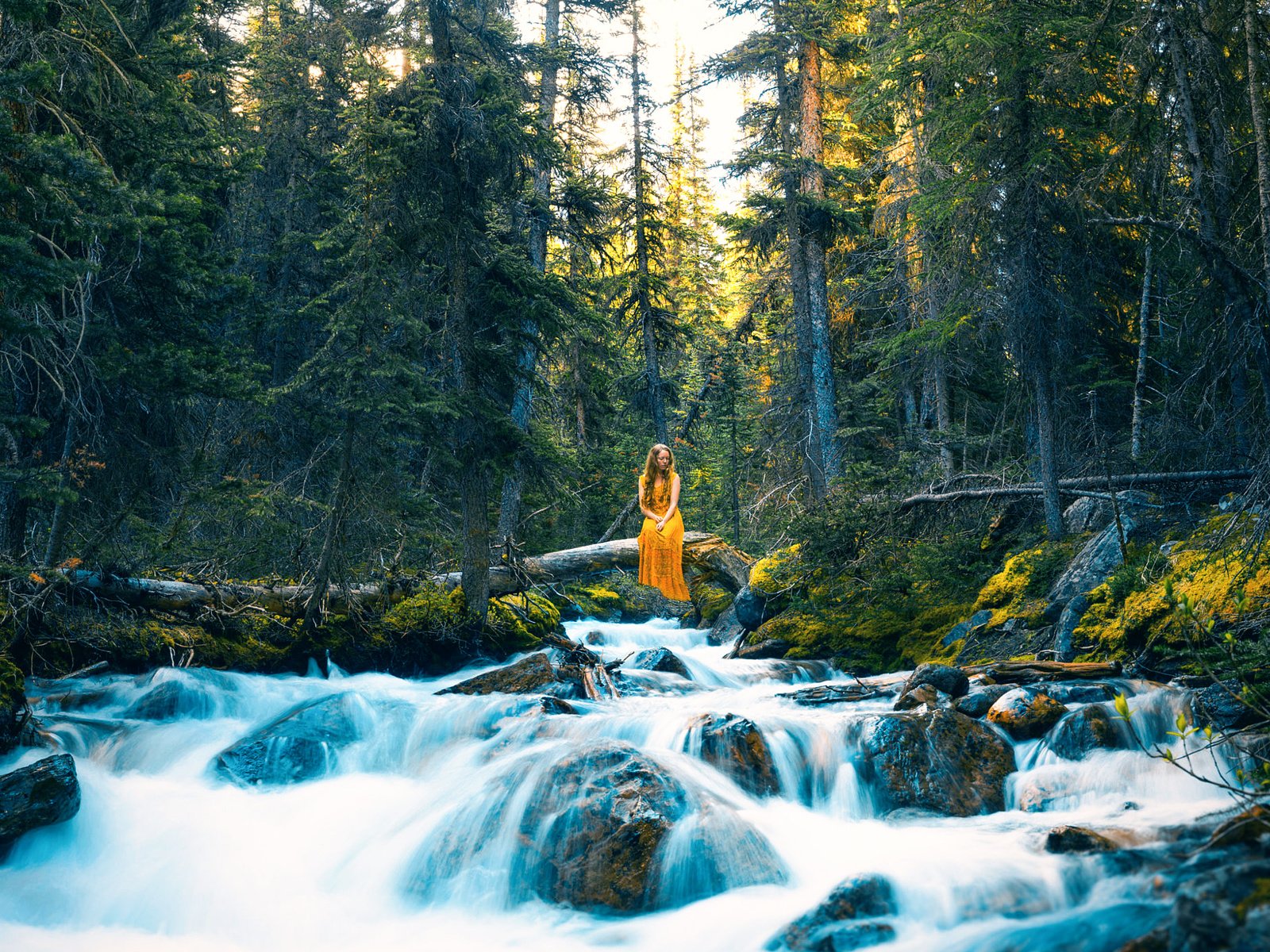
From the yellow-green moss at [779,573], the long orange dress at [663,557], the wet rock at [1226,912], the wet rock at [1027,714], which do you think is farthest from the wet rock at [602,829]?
the yellow-green moss at [779,573]

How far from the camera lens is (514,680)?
10.3 m

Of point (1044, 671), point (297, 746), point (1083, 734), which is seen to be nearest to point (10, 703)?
point (297, 746)

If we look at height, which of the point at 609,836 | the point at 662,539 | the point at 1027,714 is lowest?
the point at 609,836

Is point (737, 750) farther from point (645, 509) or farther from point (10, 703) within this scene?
point (10, 703)

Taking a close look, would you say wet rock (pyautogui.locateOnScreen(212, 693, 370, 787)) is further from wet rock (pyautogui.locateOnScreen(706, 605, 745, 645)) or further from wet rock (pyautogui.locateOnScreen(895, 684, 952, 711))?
wet rock (pyautogui.locateOnScreen(706, 605, 745, 645))

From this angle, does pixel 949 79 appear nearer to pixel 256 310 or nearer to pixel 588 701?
pixel 588 701

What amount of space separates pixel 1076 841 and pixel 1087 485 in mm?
7169

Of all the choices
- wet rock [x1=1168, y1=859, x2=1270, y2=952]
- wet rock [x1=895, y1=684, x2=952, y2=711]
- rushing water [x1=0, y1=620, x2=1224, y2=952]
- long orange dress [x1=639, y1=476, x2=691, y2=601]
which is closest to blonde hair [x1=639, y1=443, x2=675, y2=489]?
long orange dress [x1=639, y1=476, x2=691, y2=601]

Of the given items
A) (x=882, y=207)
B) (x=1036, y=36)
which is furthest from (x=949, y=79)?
(x=882, y=207)

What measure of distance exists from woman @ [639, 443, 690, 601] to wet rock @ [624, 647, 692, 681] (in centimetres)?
139

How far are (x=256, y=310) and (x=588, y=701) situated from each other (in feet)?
31.4

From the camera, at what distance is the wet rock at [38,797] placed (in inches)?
256

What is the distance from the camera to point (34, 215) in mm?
7750

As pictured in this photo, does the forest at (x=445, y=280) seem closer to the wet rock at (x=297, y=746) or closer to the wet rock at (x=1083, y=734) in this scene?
the wet rock at (x=297, y=746)
